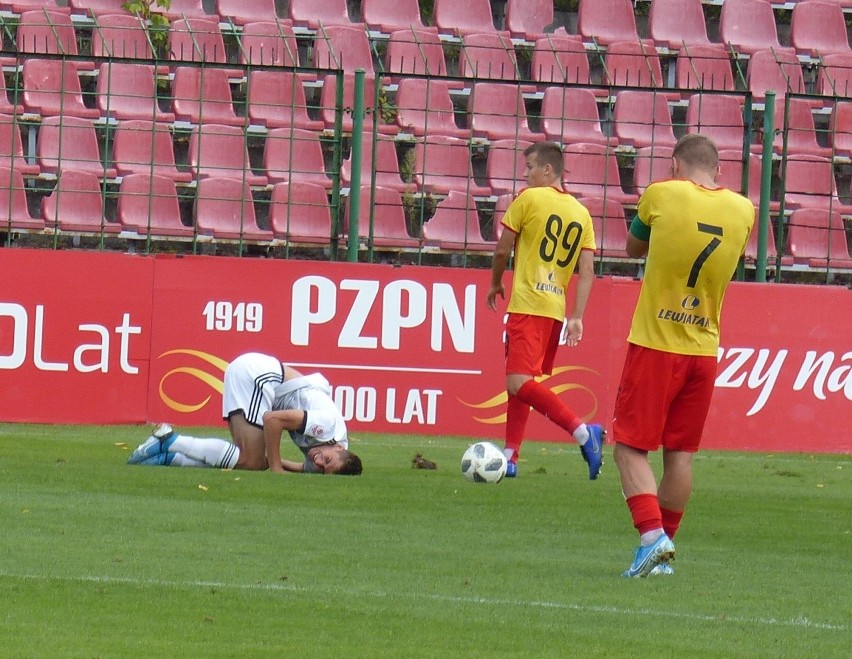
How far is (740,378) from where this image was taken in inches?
481

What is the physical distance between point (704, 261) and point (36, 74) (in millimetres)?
11033

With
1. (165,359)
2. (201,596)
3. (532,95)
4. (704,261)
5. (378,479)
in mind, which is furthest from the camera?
(532,95)

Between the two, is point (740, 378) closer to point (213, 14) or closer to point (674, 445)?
point (674, 445)

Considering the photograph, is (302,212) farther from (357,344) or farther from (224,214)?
(357,344)

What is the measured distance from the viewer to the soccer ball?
29.3 feet

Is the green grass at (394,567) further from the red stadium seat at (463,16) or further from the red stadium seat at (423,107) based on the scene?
the red stadium seat at (463,16)

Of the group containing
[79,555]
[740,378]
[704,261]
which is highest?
[704,261]

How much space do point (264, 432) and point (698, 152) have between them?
409 centimetres

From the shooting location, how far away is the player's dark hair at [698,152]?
5.94 m

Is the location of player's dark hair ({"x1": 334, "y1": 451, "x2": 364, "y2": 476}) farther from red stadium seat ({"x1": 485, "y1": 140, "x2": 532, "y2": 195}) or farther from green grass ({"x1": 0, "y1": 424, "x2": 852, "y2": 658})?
red stadium seat ({"x1": 485, "y1": 140, "x2": 532, "y2": 195})

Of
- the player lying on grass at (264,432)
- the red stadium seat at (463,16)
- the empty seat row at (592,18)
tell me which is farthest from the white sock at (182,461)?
the red stadium seat at (463,16)

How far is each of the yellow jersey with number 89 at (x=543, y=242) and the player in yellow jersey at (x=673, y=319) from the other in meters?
3.20

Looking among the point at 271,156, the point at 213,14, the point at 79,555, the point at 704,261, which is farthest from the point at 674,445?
the point at 213,14

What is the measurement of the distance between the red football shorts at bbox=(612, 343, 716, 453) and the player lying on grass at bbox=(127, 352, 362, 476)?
11.3ft
